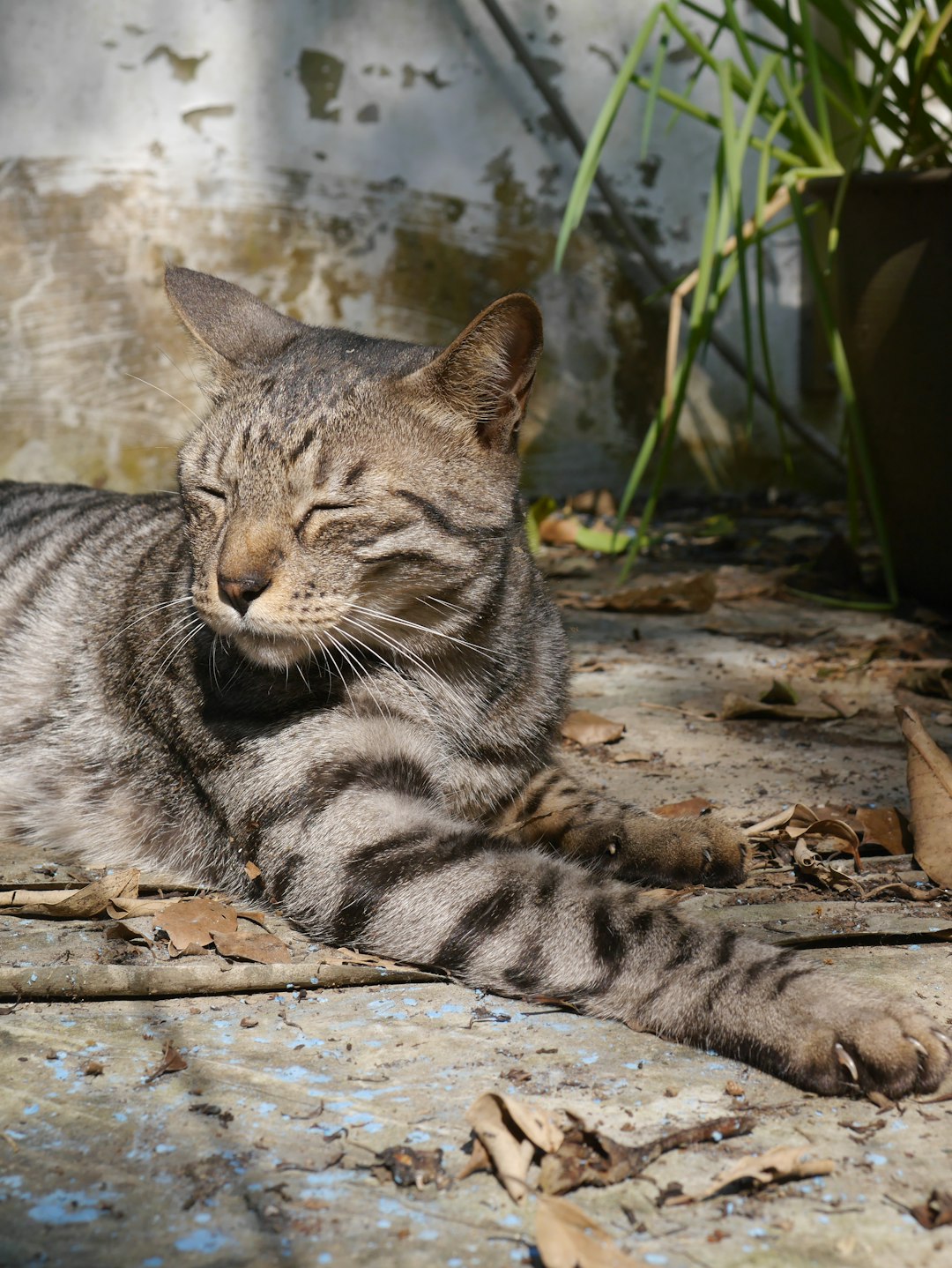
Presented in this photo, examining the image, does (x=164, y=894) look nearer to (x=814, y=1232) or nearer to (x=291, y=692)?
(x=291, y=692)

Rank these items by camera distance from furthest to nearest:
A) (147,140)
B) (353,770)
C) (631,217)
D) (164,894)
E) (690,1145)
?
(631,217), (147,140), (164,894), (353,770), (690,1145)

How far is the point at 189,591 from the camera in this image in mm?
2551

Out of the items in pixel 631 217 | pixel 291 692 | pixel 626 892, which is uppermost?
pixel 631 217

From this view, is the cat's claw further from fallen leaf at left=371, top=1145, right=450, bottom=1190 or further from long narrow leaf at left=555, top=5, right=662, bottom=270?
long narrow leaf at left=555, top=5, right=662, bottom=270

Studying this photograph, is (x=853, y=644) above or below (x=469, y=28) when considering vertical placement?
below

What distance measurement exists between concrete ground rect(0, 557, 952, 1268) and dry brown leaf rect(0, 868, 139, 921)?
3 centimetres

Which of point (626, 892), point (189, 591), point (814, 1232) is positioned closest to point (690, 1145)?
point (814, 1232)

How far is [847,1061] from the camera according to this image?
1750 millimetres

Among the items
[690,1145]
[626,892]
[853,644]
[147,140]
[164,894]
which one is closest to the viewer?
[690,1145]

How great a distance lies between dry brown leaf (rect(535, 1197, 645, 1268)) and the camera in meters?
1.35

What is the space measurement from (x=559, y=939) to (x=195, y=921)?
676 mm

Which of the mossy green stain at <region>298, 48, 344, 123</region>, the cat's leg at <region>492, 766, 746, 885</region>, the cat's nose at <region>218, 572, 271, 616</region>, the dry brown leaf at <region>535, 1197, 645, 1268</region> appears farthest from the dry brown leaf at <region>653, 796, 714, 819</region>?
the mossy green stain at <region>298, 48, 344, 123</region>

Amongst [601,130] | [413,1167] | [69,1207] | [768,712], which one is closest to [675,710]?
[768,712]

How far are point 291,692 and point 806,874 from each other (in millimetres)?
1059
